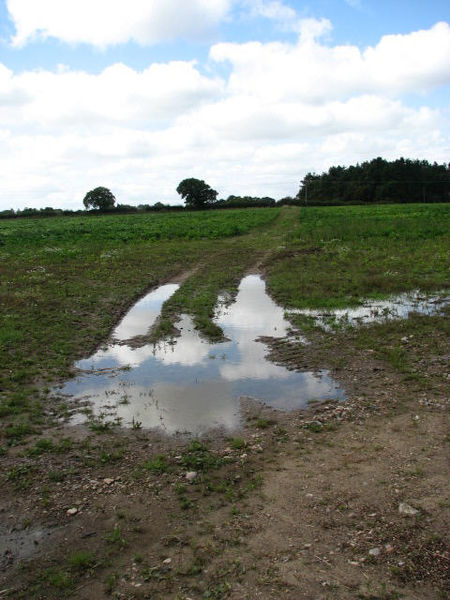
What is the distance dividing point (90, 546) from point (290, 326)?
9.28 m

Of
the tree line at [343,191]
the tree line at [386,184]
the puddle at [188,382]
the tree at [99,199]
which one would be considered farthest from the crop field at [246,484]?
the tree line at [386,184]

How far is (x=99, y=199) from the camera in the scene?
95.3m

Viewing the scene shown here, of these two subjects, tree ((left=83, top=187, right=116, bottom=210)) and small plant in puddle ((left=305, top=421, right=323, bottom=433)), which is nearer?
small plant in puddle ((left=305, top=421, right=323, bottom=433))

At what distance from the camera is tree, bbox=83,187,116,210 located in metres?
94.7

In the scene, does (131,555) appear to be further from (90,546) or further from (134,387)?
(134,387)

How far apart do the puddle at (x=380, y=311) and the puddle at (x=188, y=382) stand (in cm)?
131

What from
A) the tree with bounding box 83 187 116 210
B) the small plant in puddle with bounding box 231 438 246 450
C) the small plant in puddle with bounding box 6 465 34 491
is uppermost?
the tree with bounding box 83 187 116 210

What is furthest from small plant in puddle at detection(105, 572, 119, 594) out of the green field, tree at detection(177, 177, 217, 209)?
tree at detection(177, 177, 217, 209)

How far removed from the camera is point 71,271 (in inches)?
893

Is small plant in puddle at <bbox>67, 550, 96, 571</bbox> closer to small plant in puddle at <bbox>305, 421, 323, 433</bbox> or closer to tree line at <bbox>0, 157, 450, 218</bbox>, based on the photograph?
small plant in puddle at <bbox>305, 421, 323, 433</bbox>

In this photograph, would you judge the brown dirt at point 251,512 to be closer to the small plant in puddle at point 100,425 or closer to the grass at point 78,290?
the small plant in puddle at point 100,425

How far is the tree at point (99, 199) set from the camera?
9474 centimetres

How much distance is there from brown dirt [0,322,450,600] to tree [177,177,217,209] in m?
90.4

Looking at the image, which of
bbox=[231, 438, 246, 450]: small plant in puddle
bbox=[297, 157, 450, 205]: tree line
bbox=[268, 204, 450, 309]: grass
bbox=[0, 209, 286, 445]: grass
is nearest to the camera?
bbox=[231, 438, 246, 450]: small plant in puddle
